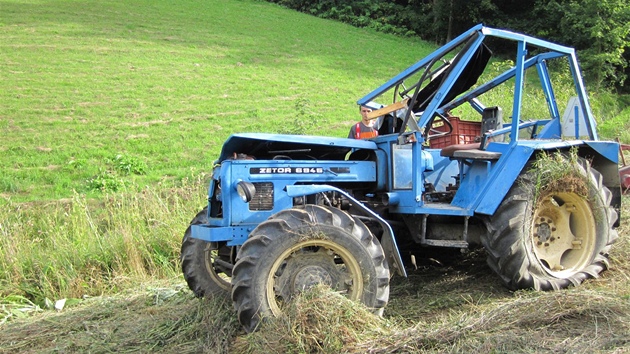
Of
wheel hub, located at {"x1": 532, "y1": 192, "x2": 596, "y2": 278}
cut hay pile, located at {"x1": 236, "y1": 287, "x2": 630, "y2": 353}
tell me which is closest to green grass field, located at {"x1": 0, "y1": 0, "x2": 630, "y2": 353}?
cut hay pile, located at {"x1": 236, "y1": 287, "x2": 630, "y2": 353}

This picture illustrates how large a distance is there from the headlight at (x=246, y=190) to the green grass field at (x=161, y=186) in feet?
3.17

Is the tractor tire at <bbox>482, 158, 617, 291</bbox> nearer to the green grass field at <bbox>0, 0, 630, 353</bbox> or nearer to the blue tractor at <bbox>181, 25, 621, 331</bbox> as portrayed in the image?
the blue tractor at <bbox>181, 25, 621, 331</bbox>

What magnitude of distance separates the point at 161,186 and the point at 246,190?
19.6 ft

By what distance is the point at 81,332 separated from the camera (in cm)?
503

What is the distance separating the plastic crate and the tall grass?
336 cm

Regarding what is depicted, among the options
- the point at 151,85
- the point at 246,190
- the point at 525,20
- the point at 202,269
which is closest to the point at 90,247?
the point at 202,269

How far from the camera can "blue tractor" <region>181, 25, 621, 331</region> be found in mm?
4344

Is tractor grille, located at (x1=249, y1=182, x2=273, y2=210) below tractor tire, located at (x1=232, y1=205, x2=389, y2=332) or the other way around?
the other way around

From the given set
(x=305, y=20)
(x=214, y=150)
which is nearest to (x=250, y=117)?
(x=214, y=150)

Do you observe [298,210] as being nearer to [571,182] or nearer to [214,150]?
[571,182]

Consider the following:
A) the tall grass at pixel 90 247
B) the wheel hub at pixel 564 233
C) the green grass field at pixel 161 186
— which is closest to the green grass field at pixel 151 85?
the green grass field at pixel 161 186

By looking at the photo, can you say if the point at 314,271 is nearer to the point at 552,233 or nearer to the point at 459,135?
the point at 552,233

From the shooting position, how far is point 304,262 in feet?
14.4

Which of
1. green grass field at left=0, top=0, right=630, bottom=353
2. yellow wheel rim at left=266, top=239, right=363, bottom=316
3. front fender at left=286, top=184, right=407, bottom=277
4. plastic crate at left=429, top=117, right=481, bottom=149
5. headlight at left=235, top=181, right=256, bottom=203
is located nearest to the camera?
green grass field at left=0, top=0, right=630, bottom=353
